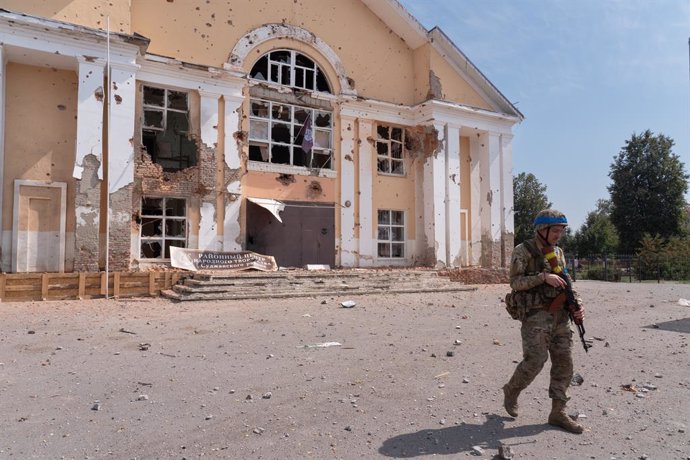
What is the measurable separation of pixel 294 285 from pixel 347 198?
233 inches

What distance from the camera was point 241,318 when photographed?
888cm

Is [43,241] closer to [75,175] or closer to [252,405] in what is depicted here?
[75,175]

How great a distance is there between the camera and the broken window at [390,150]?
18.8m

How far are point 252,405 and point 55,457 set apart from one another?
155 centimetres

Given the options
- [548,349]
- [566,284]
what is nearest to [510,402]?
[548,349]

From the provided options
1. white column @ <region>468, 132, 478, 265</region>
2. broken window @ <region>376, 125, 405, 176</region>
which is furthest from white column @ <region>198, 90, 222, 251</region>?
white column @ <region>468, 132, 478, 265</region>

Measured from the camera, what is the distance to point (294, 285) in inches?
493

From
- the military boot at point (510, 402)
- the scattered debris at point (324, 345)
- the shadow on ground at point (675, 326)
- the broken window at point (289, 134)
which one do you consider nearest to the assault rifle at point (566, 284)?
the military boot at point (510, 402)

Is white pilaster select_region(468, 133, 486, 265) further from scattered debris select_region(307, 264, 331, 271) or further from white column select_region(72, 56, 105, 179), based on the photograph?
white column select_region(72, 56, 105, 179)

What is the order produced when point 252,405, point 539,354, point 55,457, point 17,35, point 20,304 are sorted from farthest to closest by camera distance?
point 17,35 → point 20,304 → point 252,405 → point 539,354 → point 55,457

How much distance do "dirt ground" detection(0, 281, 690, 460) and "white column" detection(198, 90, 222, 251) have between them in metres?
5.96

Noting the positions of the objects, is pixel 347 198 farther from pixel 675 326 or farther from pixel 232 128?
pixel 675 326

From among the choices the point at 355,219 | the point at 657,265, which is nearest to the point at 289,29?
the point at 355,219

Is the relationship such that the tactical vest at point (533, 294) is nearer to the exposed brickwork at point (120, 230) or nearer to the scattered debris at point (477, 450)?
the scattered debris at point (477, 450)
